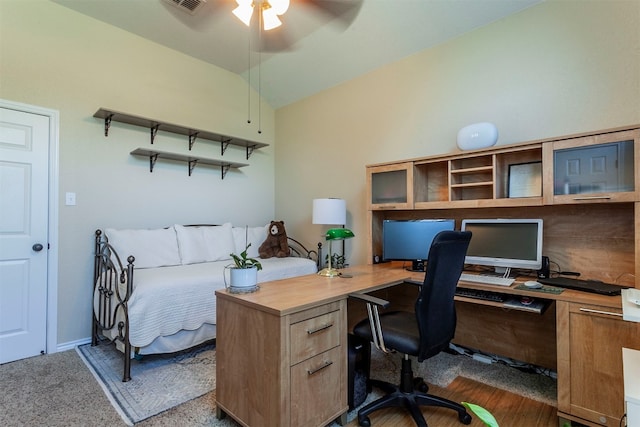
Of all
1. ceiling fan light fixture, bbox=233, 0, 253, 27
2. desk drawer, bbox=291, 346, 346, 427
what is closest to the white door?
ceiling fan light fixture, bbox=233, 0, 253, 27

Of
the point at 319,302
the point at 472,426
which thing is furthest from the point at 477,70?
the point at 472,426

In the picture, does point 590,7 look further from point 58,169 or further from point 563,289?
point 58,169

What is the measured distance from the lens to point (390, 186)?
9.16 ft

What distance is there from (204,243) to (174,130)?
122 centimetres

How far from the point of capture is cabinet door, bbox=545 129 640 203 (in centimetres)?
175

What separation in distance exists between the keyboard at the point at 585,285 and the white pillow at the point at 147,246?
299 cm

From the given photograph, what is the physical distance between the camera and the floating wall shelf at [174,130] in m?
2.87

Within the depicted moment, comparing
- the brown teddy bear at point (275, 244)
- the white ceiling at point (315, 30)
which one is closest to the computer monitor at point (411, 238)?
the brown teddy bear at point (275, 244)

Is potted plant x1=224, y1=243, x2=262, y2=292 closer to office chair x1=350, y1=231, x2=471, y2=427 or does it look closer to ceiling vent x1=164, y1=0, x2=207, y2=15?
office chair x1=350, y1=231, x2=471, y2=427

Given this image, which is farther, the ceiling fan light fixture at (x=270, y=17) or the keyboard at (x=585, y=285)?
the ceiling fan light fixture at (x=270, y=17)

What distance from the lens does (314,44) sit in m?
3.22

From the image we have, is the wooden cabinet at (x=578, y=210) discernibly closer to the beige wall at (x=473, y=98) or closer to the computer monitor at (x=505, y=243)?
the computer monitor at (x=505, y=243)

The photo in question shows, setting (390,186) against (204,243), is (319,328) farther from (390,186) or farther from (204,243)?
(204,243)

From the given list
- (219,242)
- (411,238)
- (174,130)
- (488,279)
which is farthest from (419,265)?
(174,130)
